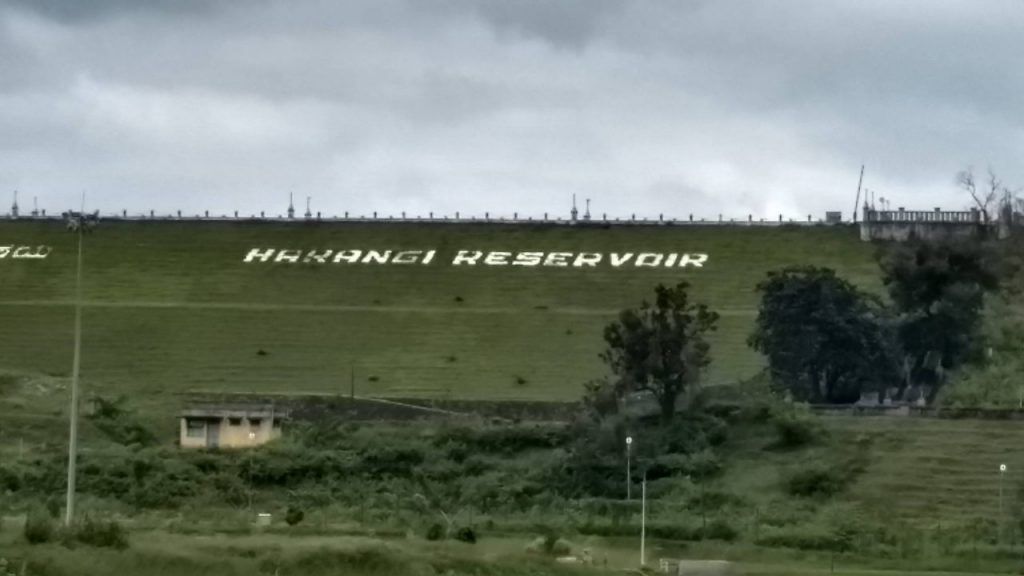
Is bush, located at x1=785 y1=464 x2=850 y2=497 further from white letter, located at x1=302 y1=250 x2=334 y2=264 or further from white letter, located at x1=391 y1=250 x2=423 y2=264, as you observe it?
white letter, located at x1=302 y1=250 x2=334 y2=264

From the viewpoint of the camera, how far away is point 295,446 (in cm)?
5672

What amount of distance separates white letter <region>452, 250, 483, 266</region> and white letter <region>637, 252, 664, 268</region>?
6.33 metres

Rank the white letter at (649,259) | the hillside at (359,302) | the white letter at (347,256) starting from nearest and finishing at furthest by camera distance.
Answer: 1. the hillside at (359,302)
2. the white letter at (649,259)
3. the white letter at (347,256)

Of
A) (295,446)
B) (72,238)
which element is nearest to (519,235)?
(72,238)

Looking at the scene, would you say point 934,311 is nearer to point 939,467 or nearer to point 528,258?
point 939,467

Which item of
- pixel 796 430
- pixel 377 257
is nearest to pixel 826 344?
pixel 796 430

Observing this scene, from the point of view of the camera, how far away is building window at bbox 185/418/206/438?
5922 centimetres

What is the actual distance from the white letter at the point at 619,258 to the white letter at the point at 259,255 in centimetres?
1360

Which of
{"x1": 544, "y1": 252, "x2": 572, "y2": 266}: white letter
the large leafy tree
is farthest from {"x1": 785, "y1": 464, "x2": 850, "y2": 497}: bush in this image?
{"x1": 544, "y1": 252, "x2": 572, "y2": 266}: white letter

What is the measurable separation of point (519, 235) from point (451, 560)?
172 ft

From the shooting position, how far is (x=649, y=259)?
8088 cm

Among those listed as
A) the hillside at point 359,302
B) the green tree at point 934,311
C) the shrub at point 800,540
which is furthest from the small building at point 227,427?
the shrub at point 800,540

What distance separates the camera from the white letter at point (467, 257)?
8171cm

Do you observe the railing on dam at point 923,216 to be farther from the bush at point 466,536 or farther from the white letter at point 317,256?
the bush at point 466,536
